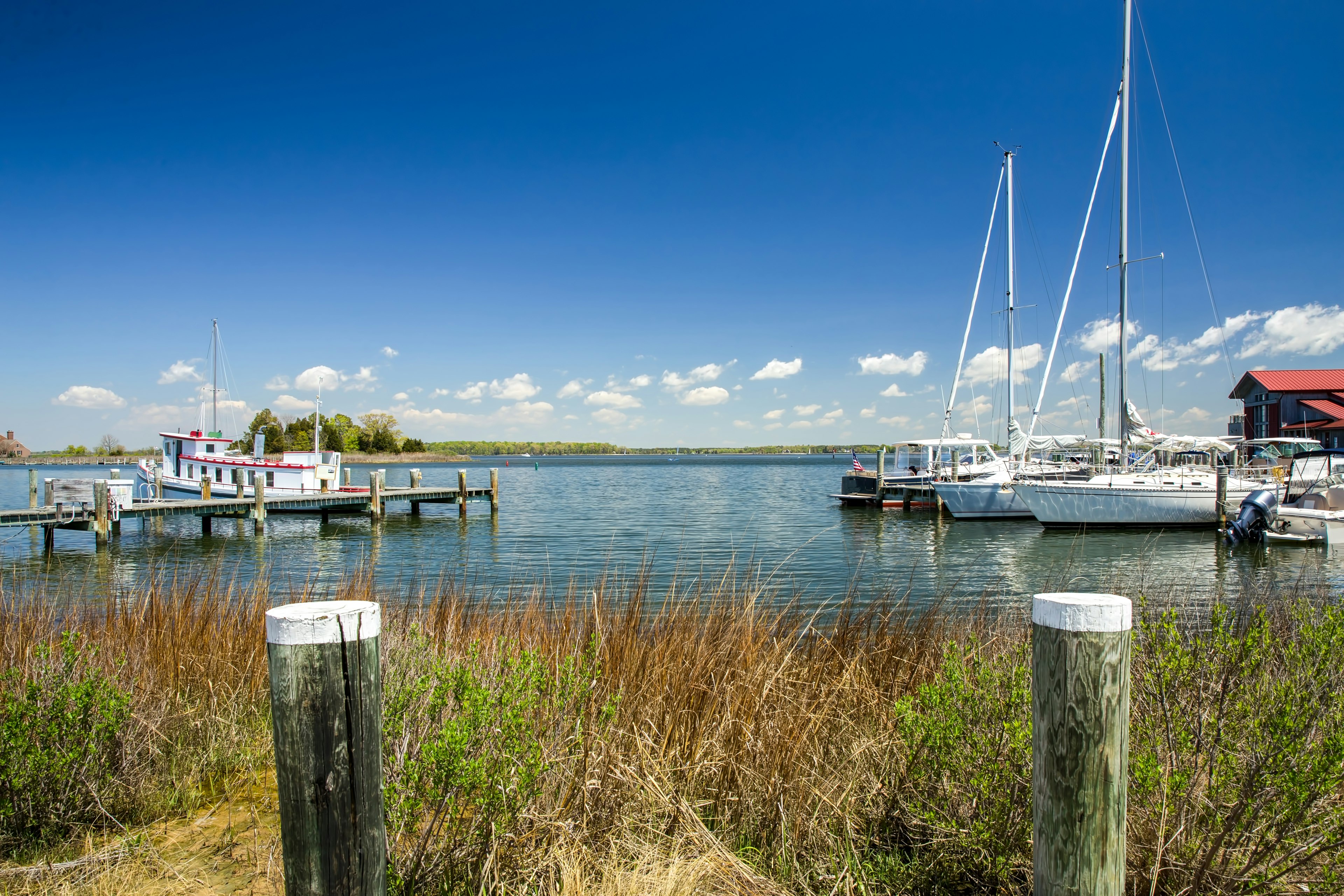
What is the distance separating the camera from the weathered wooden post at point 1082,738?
191 cm

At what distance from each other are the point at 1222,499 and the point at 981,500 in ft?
25.2

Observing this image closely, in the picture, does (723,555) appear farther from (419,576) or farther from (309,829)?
(309,829)

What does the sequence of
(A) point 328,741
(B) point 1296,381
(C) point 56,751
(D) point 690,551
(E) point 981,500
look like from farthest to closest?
1. (B) point 1296,381
2. (E) point 981,500
3. (D) point 690,551
4. (C) point 56,751
5. (A) point 328,741

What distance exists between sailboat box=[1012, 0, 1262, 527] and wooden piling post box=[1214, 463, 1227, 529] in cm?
19

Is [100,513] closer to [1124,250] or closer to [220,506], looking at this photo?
[220,506]

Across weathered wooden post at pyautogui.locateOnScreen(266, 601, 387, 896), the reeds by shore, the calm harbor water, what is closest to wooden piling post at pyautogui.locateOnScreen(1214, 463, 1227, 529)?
the calm harbor water

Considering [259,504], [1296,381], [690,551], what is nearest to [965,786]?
[690,551]

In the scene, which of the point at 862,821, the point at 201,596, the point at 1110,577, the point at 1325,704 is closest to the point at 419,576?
the point at 201,596

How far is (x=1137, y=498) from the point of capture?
79.2ft

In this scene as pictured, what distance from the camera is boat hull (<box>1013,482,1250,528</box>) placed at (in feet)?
78.5

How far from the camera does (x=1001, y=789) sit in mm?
3008

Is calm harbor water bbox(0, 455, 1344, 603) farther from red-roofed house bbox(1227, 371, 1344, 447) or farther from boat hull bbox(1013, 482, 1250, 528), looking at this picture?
red-roofed house bbox(1227, 371, 1344, 447)

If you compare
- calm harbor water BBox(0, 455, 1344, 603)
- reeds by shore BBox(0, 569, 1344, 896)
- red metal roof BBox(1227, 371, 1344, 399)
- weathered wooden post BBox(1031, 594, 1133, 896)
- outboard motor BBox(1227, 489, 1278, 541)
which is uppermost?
red metal roof BBox(1227, 371, 1344, 399)

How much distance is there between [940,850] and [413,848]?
2233mm
